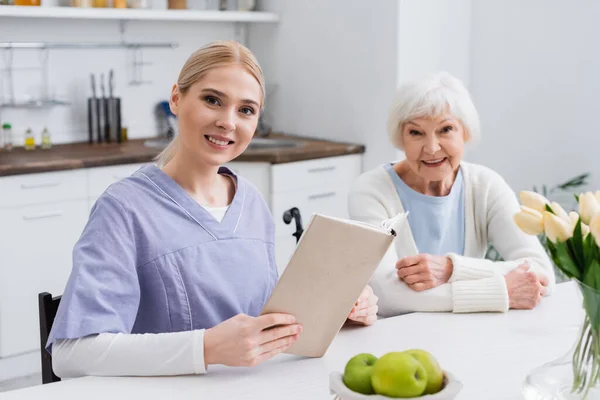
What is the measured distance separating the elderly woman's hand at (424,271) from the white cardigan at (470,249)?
15 millimetres

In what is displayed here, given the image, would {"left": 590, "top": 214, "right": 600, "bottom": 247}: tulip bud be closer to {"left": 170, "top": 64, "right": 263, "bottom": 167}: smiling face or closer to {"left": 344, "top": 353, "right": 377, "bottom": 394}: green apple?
{"left": 344, "top": 353, "right": 377, "bottom": 394}: green apple

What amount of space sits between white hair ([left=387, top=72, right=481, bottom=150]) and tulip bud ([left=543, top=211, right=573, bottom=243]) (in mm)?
1039

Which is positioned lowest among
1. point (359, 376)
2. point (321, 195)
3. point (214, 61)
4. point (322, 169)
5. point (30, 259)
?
point (30, 259)

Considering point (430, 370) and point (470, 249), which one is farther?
point (470, 249)

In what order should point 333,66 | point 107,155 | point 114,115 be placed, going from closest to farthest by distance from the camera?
point 107,155
point 114,115
point 333,66

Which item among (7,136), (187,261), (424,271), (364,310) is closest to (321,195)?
(7,136)

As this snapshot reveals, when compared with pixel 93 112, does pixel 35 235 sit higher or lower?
lower

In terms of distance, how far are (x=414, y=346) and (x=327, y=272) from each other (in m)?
0.36

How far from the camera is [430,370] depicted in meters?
1.24

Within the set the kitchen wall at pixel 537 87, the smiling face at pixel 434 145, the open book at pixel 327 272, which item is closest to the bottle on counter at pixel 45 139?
the kitchen wall at pixel 537 87

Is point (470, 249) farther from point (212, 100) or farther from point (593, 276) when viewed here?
point (593, 276)

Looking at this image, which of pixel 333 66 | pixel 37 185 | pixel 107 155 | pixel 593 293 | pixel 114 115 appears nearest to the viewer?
pixel 593 293

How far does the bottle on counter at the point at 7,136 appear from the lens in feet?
12.2

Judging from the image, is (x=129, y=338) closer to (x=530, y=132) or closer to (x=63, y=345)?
(x=63, y=345)
